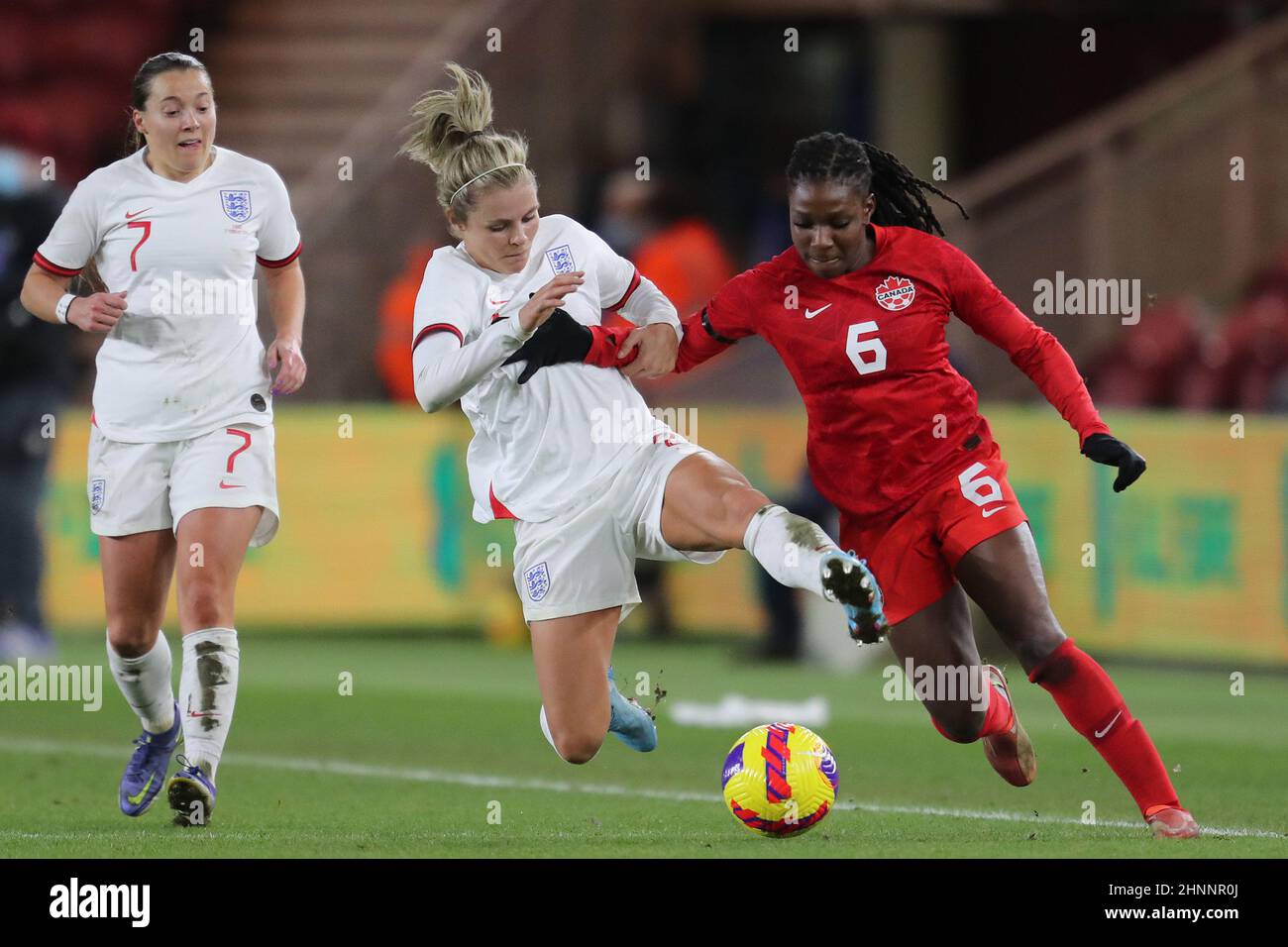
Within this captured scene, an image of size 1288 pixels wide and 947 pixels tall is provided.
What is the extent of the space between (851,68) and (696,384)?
281 inches

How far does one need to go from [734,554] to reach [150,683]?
650 centimetres

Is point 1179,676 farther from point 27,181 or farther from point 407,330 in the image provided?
point 27,181

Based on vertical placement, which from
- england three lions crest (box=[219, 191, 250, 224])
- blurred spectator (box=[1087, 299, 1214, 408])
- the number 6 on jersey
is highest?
blurred spectator (box=[1087, 299, 1214, 408])

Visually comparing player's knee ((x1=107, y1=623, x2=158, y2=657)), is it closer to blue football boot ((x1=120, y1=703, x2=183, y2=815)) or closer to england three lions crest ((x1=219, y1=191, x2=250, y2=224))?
blue football boot ((x1=120, y1=703, x2=183, y2=815))

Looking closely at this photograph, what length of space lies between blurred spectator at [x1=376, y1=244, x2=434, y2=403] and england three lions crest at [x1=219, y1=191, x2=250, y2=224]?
7.38 meters

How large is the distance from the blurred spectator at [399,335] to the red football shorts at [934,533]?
8180 millimetres

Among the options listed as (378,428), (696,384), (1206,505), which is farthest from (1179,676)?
(378,428)

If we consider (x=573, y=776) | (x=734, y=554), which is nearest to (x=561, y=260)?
(x=573, y=776)

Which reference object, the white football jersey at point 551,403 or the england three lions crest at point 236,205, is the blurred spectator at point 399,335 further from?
the white football jersey at point 551,403

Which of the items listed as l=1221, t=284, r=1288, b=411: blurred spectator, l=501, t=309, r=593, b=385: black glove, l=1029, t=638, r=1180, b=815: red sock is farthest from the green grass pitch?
l=1221, t=284, r=1288, b=411: blurred spectator

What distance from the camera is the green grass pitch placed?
6.68 metres

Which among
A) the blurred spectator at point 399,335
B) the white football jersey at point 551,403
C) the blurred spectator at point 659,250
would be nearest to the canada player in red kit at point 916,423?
the white football jersey at point 551,403

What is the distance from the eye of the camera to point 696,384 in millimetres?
14742

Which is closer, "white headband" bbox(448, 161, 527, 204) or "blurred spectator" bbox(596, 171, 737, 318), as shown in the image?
"white headband" bbox(448, 161, 527, 204)
